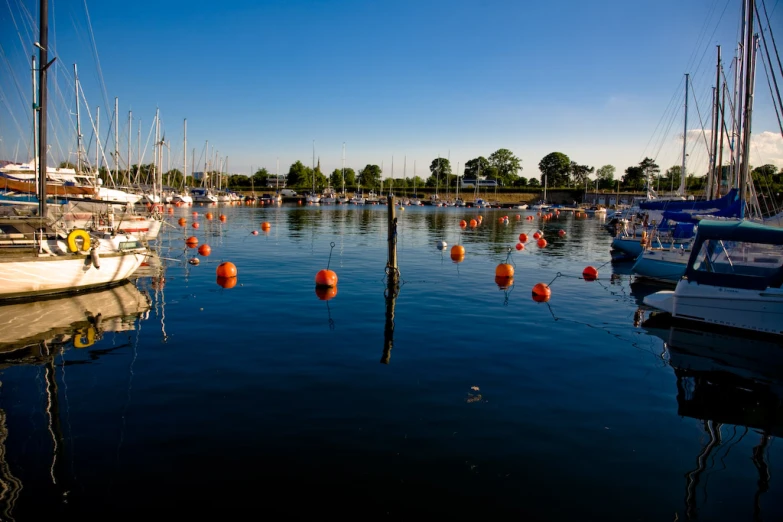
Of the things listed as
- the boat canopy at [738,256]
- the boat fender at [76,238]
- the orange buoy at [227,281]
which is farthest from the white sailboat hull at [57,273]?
the boat canopy at [738,256]

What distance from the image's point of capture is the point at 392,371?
12586mm

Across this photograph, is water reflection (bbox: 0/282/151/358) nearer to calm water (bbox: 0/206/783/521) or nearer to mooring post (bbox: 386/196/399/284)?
calm water (bbox: 0/206/783/521)

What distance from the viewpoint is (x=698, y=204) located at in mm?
30516

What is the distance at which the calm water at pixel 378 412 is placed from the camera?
741 centimetres

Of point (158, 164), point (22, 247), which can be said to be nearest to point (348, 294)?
point (22, 247)

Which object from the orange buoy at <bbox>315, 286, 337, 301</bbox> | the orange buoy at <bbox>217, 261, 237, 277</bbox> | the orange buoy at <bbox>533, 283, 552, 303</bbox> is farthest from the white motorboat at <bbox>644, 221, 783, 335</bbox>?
the orange buoy at <bbox>217, 261, 237, 277</bbox>

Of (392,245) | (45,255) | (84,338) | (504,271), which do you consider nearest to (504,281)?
(504,271)

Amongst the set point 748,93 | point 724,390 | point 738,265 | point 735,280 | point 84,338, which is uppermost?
point 748,93

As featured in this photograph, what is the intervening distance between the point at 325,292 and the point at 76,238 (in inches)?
388

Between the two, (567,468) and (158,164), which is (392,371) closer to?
Result: (567,468)

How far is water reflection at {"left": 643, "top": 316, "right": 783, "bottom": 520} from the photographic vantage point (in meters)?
8.70

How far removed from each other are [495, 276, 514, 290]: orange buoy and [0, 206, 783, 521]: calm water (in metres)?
4.20

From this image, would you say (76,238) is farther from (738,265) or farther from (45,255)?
(738,265)

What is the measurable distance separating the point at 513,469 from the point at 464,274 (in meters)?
19.9
